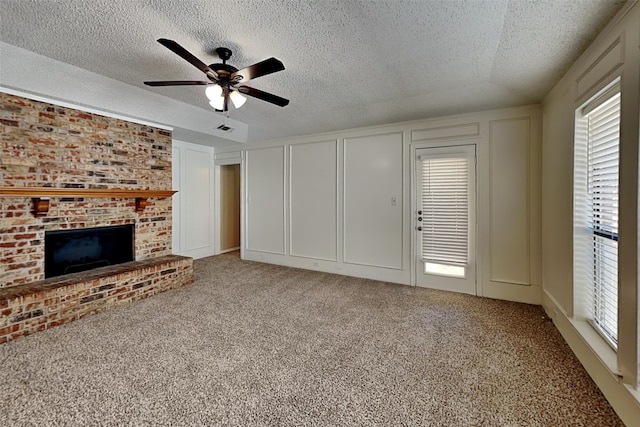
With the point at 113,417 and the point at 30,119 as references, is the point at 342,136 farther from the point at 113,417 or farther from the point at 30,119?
the point at 113,417

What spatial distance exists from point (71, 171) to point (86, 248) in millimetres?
1022

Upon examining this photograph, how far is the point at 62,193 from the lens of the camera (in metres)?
3.17

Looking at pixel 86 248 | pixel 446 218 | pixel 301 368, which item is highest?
pixel 446 218

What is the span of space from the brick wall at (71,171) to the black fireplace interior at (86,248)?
0.34ft

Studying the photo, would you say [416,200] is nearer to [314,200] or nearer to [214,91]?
[314,200]

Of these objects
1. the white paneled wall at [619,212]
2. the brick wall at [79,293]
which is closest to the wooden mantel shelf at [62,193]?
the brick wall at [79,293]

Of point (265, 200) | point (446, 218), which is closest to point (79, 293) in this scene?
point (265, 200)

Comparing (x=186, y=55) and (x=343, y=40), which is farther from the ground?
(x=343, y=40)

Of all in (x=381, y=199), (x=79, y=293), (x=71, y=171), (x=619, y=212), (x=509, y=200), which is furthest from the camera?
(x=381, y=199)

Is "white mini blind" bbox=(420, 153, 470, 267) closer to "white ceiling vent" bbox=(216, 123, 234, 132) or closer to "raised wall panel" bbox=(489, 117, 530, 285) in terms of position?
"raised wall panel" bbox=(489, 117, 530, 285)

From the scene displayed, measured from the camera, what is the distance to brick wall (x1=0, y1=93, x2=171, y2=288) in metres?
2.94

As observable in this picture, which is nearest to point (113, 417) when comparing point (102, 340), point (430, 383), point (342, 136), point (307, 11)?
point (102, 340)

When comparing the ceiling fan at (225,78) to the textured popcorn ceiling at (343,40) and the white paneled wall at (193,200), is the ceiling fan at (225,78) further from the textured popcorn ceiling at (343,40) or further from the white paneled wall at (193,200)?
the white paneled wall at (193,200)

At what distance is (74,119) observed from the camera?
340cm
